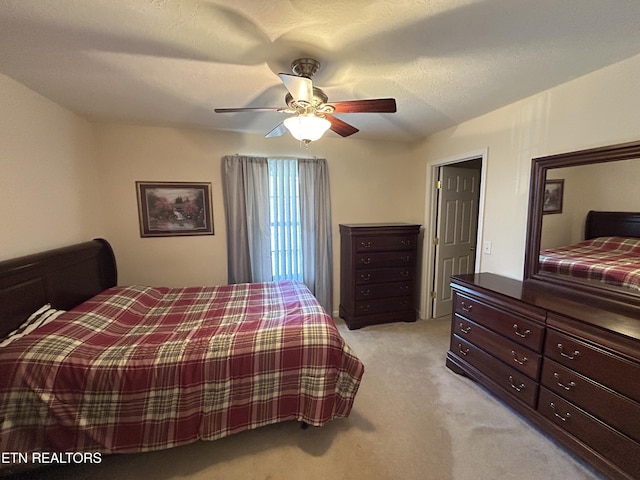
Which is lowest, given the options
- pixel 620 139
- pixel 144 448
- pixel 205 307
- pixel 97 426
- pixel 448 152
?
pixel 144 448

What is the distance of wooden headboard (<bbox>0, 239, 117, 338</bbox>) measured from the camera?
59.2 inches

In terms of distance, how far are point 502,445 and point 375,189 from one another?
283 cm

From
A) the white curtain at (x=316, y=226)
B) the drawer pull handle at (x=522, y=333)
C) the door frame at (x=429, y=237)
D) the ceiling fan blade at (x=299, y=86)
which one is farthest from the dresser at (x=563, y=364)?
the ceiling fan blade at (x=299, y=86)

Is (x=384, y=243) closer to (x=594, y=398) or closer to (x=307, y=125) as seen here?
(x=307, y=125)

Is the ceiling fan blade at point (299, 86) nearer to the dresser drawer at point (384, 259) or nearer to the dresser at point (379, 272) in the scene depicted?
the dresser at point (379, 272)

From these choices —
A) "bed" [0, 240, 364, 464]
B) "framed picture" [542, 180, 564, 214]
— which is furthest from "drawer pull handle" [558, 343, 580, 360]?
"bed" [0, 240, 364, 464]

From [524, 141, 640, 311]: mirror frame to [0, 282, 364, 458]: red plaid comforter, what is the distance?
1640mm

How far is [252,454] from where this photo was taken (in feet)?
5.34

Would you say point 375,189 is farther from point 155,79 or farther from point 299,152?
point 155,79

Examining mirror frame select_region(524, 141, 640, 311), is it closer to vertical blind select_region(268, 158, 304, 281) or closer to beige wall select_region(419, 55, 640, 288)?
beige wall select_region(419, 55, 640, 288)

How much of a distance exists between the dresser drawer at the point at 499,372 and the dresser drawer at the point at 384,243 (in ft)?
3.99

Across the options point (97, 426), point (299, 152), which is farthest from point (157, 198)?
point (97, 426)

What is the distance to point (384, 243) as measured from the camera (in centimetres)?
322

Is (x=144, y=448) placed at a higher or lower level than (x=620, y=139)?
lower
